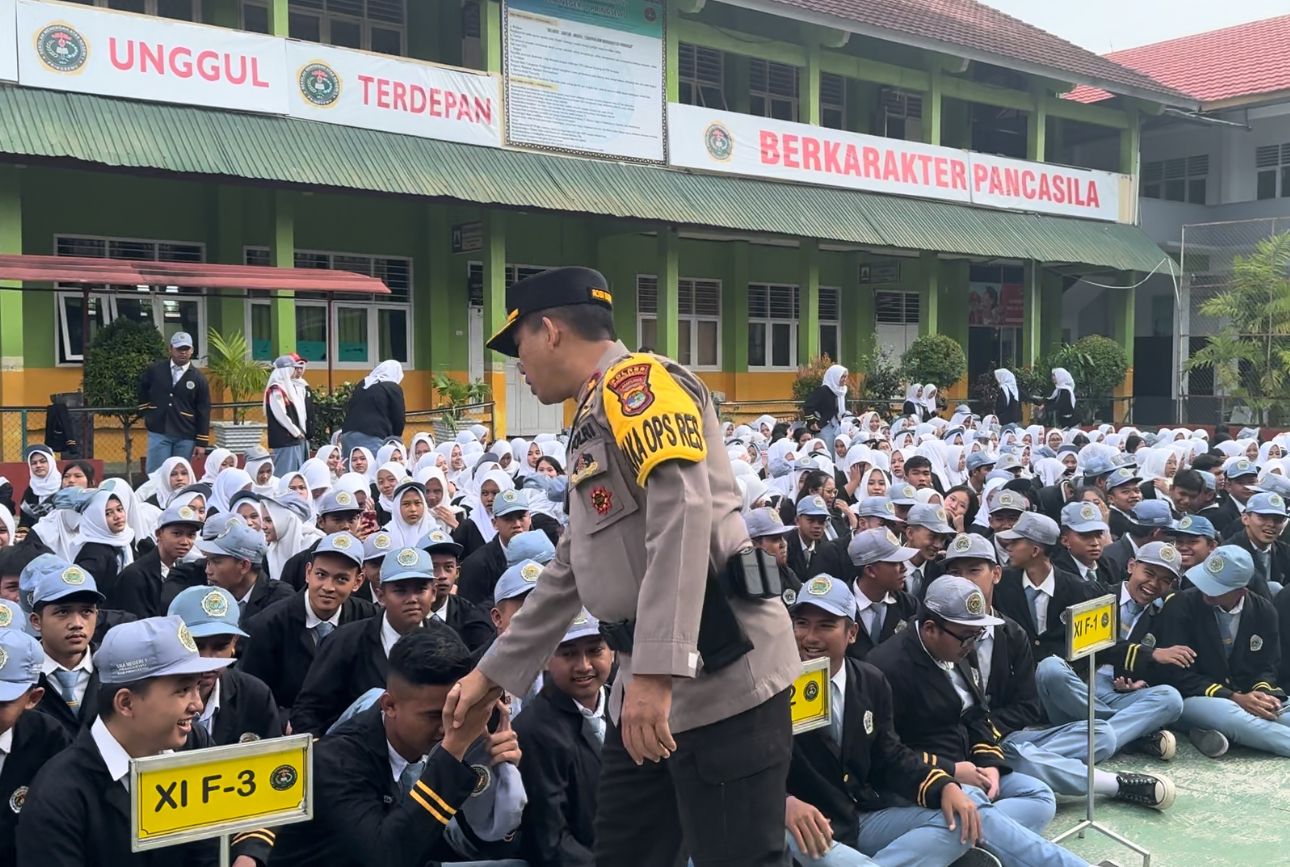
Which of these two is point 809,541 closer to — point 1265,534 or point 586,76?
point 1265,534

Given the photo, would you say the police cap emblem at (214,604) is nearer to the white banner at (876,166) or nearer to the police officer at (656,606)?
the police officer at (656,606)

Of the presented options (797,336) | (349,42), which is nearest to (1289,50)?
(797,336)

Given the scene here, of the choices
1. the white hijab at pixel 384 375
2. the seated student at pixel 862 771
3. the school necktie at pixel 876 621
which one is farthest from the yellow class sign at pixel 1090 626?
the white hijab at pixel 384 375

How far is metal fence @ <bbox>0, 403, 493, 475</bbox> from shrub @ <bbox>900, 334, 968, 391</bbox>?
7.68 meters

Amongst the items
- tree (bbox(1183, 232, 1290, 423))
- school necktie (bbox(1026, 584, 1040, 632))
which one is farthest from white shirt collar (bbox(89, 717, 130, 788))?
tree (bbox(1183, 232, 1290, 423))

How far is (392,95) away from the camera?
51.8ft

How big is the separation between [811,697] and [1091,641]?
160cm

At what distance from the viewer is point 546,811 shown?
389 centimetres

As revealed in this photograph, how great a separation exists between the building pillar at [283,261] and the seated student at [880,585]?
34.9ft

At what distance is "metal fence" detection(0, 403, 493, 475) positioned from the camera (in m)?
12.6

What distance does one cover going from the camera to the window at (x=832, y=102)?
23438 mm

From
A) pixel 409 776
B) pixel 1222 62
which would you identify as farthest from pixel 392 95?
pixel 1222 62

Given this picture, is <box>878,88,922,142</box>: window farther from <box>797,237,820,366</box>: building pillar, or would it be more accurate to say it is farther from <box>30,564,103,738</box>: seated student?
<box>30,564,103,738</box>: seated student

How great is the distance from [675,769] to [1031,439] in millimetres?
12657
